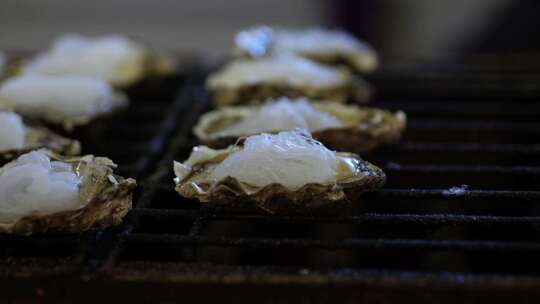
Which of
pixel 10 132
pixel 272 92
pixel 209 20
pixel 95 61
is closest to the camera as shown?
pixel 10 132

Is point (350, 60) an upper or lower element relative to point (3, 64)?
upper

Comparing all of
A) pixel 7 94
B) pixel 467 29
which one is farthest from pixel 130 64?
pixel 467 29

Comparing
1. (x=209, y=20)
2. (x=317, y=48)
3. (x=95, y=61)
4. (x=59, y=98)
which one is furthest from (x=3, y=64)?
(x=209, y=20)

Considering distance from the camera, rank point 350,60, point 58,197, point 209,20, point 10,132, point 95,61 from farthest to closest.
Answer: point 209,20 → point 350,60 → point 95,61 → point 10,132 → point 58,197

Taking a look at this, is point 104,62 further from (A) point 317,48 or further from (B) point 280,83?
(A) point 317,48

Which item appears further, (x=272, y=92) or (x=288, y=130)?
(x=272, y=92)

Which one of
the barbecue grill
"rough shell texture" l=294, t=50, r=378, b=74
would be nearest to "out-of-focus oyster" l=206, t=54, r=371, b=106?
the barbecue grill

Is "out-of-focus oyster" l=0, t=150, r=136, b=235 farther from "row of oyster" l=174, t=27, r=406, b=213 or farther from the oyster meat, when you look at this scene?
the oyster meat

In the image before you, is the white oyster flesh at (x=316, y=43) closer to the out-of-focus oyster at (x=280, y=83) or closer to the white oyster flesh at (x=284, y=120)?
the out-of-focus oyster at (x=280, y=83)
